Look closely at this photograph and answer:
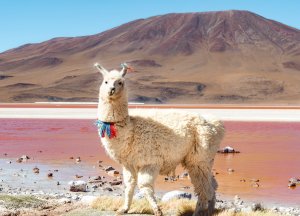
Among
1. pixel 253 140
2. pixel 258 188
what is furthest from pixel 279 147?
pixel 258 188

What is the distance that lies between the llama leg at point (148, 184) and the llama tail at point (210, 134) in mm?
770

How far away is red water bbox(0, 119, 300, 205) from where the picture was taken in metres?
11.2

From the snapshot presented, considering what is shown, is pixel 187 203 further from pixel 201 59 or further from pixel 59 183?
pixel 201 59

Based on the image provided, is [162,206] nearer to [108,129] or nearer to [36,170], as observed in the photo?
[108,129]

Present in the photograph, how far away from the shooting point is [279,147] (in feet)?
62.8

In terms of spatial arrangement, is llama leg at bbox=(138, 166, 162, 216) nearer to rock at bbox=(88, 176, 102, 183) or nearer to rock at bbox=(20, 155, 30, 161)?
rock at bbox=(88, 176, 102, 183)

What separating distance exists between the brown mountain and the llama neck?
217 ft

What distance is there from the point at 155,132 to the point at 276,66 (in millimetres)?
138746

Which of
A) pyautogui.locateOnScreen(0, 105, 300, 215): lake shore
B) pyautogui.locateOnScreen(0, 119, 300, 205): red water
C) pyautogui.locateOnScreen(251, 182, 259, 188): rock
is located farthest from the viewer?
pyautogui.locateOnScreen(251, 182, 259, 188): rock

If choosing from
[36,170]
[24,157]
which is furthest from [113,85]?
[24,157]

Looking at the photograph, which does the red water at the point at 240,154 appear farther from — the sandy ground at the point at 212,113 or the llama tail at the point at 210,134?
the sandy ground at the point at 212,113

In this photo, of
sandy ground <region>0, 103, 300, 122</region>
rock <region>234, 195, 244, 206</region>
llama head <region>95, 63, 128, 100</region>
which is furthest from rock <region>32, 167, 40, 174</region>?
sandy ground <region>0, 103, 300, 122</region>

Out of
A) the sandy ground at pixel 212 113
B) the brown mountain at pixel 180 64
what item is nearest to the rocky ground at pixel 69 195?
the sandy ground at pixel 212 113

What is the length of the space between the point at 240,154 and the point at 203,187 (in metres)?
9.94
